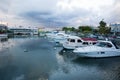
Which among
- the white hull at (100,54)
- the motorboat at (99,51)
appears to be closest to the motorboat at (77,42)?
the motorboat at (99,51)

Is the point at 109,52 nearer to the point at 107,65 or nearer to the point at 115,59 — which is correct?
the point at 115,59

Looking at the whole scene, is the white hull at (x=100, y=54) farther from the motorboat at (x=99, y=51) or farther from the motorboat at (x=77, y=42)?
the motorboat at (x=77, y=42)

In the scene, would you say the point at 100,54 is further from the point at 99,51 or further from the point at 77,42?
the point at 77,42

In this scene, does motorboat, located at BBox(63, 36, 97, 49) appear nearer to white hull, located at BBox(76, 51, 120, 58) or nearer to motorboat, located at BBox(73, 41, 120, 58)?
motorboat, located at BBox(73, 41, 120, 58)

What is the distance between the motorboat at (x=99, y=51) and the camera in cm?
2536

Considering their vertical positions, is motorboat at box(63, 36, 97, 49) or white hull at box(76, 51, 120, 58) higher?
motorboat at box(63, 36, 97, 49)

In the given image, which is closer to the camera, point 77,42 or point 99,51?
point 99,51

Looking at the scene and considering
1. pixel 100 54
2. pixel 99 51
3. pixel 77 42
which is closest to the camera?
pixel 99 51

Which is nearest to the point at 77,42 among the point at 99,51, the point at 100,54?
the point at 100,54

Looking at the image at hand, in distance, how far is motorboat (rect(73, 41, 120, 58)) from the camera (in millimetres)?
25359

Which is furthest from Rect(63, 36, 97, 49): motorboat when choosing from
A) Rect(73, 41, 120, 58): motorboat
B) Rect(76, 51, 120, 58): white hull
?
Rect(76, 51, 120, 58): white hull

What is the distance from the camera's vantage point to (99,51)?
2583 centimetres

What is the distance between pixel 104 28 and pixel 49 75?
71423 millimetres

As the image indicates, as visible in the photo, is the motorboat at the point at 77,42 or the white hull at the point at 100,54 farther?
the motorboat at the point at 77,42
